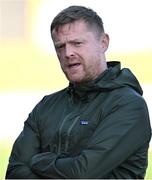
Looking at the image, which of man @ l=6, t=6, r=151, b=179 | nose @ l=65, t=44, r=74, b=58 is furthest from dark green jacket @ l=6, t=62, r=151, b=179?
nose @ l=65, t=44, r=74, b=58

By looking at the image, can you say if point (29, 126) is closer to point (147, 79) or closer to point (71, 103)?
point (71, 103)

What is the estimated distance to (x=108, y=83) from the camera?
110 inches

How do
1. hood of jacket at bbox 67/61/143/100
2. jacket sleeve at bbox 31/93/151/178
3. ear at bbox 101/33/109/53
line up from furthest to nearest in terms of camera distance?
ear at bbox 101/33/109/53 → hood of jacket at bbox 67/61/143/100 → jacket sleeve at bbox 31/93/151/178

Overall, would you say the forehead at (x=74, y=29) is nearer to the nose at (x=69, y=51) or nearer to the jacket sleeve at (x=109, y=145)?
the nose at (x=69, y=51)

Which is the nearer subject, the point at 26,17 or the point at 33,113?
the point at 33,113

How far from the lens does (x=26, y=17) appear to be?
38.2ft

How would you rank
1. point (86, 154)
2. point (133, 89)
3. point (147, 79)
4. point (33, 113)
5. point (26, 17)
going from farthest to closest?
point (26, 17) < point (147, 79) < point (33, 113) < point (133, 89) < point (86, 154)

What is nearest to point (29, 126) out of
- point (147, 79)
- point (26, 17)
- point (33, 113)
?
point (33, 113)

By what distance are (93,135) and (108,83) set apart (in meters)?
0.24

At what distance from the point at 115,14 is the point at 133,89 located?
27.9ft

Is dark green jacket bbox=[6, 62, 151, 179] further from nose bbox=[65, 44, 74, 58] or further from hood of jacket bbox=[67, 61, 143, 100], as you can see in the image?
nose bbox=[65, 44, 74, 58]

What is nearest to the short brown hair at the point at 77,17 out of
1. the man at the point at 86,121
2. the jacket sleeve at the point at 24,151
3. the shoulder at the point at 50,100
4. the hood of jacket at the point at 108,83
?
the man at the point at 86,121

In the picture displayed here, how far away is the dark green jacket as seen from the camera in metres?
2.63

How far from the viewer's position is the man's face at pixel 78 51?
2.81 m
